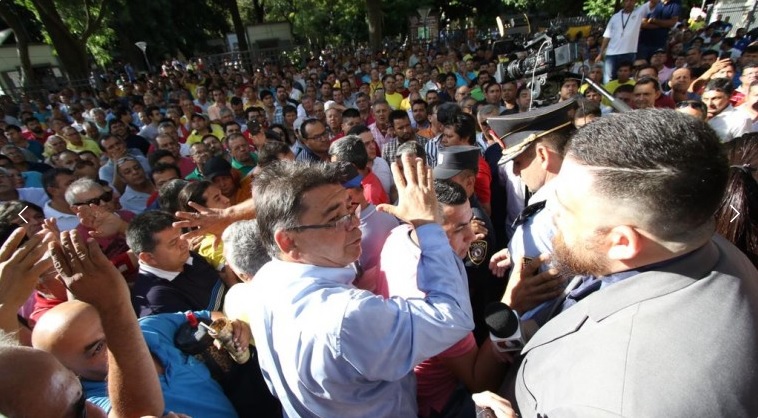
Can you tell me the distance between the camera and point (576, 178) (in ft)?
3.71

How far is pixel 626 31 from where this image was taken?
7047 mm

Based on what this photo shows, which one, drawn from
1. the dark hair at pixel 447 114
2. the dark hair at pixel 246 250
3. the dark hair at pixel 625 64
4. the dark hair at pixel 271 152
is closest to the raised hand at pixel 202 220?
the dark hair at pixel 246 250

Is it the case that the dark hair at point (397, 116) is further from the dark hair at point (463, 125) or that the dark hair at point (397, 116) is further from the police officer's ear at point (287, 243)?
the police officer's ear at point (287, 243)

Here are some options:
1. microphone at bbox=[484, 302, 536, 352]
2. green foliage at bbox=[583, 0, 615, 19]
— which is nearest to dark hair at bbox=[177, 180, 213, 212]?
microphone at bbox=[484, 302, 536, 352]

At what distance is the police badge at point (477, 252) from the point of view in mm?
2410

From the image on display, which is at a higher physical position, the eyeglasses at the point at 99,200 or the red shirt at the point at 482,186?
the eyeglasses at the point at 99,200

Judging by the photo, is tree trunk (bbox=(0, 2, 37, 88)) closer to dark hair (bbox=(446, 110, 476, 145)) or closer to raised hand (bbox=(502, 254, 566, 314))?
dark hair (bbox=(446, 110, 476, 145))

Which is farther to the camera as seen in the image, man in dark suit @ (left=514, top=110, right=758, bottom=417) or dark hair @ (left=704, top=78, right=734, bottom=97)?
dark hair @ (left=704, top=78, right=734, bottom=97)

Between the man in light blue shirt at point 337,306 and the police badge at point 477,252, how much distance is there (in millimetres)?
845

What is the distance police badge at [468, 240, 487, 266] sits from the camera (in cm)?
241

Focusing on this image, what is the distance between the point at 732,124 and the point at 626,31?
431cm

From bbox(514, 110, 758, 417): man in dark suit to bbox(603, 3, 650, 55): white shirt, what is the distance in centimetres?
743

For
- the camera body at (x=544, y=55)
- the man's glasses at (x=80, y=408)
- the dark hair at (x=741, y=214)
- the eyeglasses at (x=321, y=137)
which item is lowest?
the eyeglasses at (x=321, y=137)

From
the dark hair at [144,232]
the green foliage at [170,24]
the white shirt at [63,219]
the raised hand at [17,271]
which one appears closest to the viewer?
the raised hand at [17,271]
